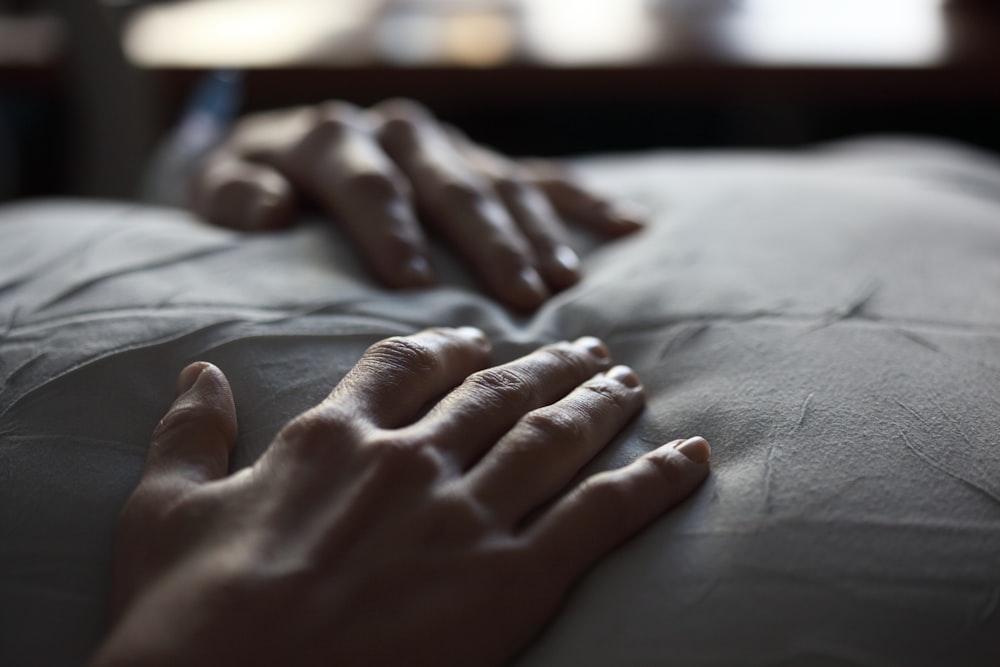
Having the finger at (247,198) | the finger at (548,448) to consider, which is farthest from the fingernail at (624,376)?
the finger at (247,198)

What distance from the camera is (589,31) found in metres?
1.41

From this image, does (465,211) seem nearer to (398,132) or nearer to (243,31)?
(398,132)

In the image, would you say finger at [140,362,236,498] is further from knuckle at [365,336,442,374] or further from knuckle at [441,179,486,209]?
knuckle at [441,179,486,209]

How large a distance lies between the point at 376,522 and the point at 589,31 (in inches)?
47.4

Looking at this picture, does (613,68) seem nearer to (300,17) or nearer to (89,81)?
(300,17)

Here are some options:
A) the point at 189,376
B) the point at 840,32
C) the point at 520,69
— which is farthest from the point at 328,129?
the point at 840,32

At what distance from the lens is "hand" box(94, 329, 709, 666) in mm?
330

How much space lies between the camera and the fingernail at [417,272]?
55cm

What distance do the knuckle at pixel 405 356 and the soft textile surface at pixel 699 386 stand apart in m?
0.04

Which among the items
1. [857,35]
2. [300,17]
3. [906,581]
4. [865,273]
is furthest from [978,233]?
[300,17]

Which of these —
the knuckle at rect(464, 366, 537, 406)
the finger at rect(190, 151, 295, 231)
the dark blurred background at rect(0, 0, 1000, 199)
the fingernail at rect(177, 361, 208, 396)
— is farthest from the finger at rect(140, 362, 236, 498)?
the dark blurred background at rect(0, 0, 1000, 199)

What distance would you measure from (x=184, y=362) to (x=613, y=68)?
93cm

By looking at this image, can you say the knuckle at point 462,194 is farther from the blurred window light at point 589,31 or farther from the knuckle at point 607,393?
the blurred window light at point 589,31

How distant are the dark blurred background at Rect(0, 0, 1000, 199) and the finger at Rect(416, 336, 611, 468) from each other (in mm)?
864
